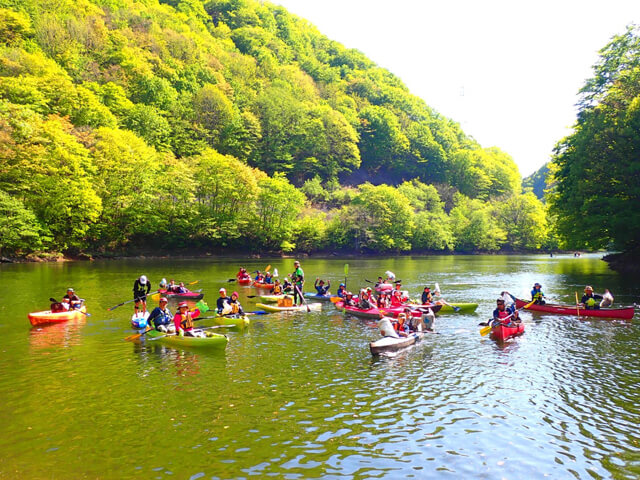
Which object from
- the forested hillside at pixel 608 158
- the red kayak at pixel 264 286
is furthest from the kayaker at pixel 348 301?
the forested hillside at pixel 608 158

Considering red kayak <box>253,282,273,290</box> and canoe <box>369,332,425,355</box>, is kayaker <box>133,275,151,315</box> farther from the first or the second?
red kayak <box>253,282,273,290</box>

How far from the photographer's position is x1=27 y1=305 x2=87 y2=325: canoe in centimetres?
1960

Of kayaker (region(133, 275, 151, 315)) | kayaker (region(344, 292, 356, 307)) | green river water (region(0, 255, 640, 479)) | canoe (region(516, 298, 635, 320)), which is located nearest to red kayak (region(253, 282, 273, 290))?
kayaker (region(344, 292, 356, 307))

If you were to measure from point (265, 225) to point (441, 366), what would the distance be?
66.7 meters

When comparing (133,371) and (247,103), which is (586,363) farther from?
(247,103)

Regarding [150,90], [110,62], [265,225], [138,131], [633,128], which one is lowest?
[265,225]

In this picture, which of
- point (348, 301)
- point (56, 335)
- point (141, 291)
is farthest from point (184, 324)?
point (348, 301)

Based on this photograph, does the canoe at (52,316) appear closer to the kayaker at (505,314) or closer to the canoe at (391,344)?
the canoe at (391,344)

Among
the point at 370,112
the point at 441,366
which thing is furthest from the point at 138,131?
the point at 441,366

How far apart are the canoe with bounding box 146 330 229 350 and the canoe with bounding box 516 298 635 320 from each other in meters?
18.0

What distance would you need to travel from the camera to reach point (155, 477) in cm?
759

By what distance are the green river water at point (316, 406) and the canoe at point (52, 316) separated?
0.95 metres

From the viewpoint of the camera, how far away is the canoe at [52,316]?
772 inches

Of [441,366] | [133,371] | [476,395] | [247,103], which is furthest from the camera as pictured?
[247,103]
